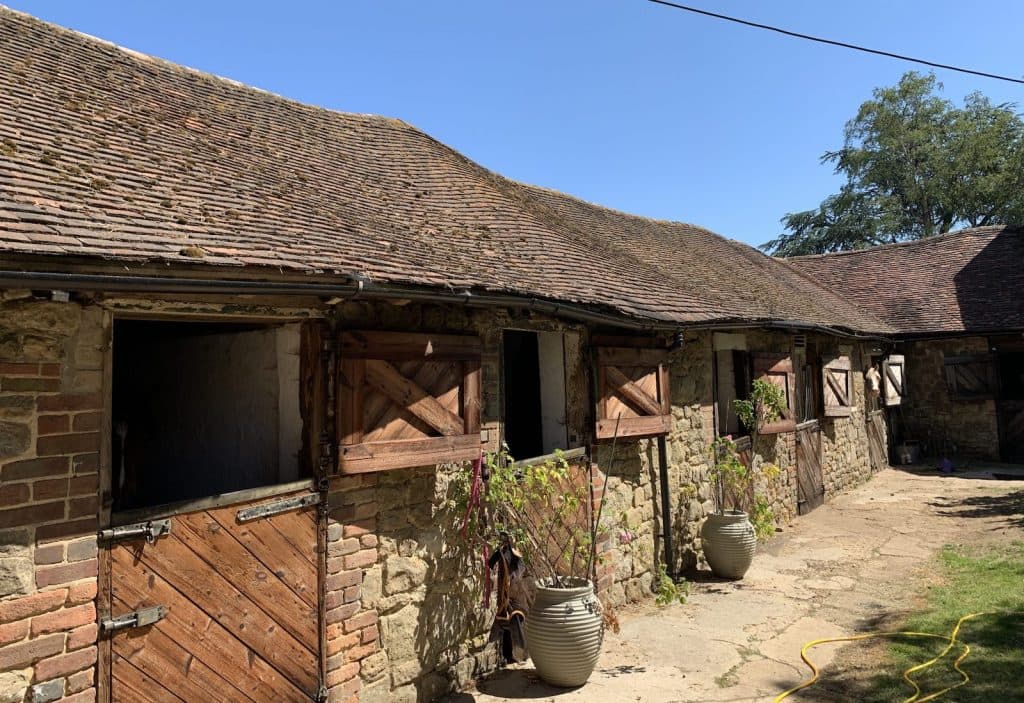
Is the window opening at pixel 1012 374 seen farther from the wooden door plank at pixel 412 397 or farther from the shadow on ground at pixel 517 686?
the wooden door plank at pixel 412 397

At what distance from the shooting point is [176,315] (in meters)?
3.55

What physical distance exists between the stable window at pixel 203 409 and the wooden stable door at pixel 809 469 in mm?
8628

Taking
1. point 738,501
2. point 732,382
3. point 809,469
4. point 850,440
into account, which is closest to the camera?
point 738,501

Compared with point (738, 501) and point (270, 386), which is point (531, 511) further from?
point (738, 501)

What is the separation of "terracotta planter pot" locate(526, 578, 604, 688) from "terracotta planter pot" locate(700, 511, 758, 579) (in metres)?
2.89

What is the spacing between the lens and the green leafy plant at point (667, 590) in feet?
19.3

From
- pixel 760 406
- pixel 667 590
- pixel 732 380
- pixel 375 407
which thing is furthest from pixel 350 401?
pixel 732 380

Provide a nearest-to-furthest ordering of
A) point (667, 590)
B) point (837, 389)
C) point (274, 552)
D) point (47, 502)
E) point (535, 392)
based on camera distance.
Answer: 1. point (47, 502)
2. point (274, 552)
3. point (667, 590)
4. point (535, 392)
5. point (837, 389)

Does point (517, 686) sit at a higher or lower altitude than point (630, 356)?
lower

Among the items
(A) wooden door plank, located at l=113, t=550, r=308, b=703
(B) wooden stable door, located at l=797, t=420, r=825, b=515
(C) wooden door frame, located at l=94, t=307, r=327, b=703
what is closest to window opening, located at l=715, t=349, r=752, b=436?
(B) wooden stable door, located at l=797, t=420, r=825, b=515

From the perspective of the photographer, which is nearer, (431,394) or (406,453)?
(406,453)

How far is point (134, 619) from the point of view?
125 inches

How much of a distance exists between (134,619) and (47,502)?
722mm

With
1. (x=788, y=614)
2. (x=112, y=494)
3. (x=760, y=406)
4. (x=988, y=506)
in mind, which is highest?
(x=760, y=406)
